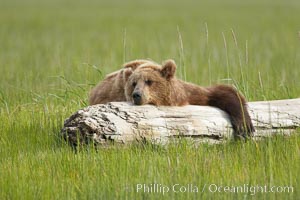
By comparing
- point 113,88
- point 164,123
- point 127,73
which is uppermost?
point 127,73

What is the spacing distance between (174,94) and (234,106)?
2.02 ft

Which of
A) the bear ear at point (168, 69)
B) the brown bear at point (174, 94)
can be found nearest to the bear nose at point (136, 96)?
the brown bear at point (174, 94)

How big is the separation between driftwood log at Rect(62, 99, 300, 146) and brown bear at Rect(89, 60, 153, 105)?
0.72m

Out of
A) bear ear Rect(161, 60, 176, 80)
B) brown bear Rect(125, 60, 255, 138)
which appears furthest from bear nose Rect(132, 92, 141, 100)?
bear ear Rect(161, 60, 176, 80)

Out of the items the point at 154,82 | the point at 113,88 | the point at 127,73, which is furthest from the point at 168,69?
the point at 113,88

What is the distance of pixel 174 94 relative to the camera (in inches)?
272

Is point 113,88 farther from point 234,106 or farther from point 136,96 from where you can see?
point 234,106

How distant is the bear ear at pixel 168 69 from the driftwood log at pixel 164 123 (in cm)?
40

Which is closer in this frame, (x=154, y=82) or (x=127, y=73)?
(x=154, y=82)

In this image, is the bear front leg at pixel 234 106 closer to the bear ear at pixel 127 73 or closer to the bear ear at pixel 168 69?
the bear ear at pixel 168 69

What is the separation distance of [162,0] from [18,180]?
150 ft

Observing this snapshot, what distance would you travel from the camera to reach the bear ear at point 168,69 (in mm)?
6910

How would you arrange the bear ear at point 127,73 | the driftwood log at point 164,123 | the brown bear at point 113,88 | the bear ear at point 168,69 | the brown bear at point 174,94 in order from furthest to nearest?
the brown bear at point 113,88
the bear ear at point 127,73
the bear ear at point 168,69
the brown bear at point 174,94
the driftwood log at point 164,123

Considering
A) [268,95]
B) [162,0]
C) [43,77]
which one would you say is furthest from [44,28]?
[162,0]
